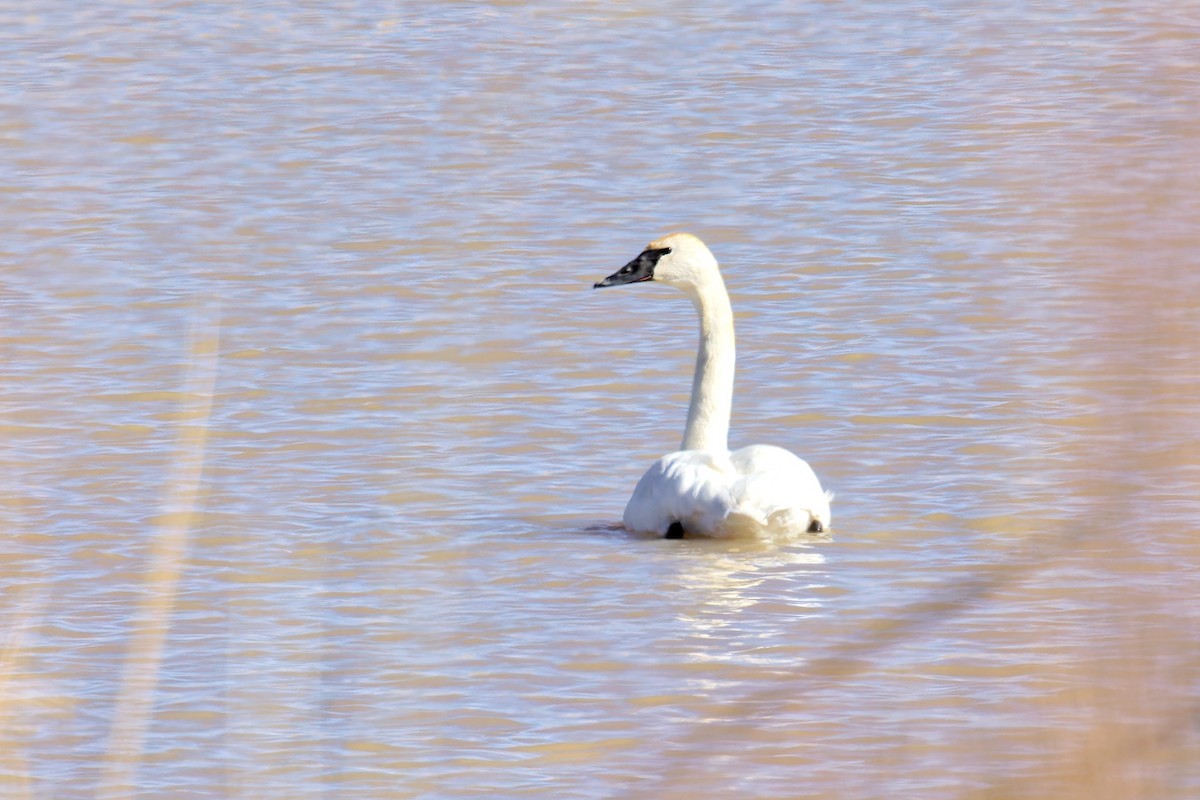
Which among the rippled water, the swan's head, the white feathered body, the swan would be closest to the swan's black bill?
the swan's head

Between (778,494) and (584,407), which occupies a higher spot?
(778,494)

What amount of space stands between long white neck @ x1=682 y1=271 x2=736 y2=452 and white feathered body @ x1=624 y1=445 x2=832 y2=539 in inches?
22.1

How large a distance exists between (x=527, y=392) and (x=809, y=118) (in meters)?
6.19

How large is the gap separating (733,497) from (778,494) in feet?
0.68

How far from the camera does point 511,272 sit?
1157 centimetres

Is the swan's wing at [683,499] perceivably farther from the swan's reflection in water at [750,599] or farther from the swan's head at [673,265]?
the swan's head at [673,265]

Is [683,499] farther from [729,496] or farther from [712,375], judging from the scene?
[712,375]

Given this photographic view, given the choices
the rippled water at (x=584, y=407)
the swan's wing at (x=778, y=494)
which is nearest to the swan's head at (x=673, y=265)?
the rippled water at (x=584, y=407)

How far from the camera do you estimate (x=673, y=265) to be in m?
8.73

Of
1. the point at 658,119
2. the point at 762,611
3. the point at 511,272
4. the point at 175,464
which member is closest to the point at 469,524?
the point at 762,611

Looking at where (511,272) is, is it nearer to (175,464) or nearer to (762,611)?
(762,611)

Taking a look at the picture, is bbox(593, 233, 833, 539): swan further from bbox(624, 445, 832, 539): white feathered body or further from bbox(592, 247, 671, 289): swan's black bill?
bbox(592, 247, 671, 289): swan's black bill

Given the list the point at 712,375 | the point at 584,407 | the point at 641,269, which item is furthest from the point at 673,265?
the point at 584,407

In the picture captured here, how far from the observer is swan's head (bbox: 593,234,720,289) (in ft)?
28.6
